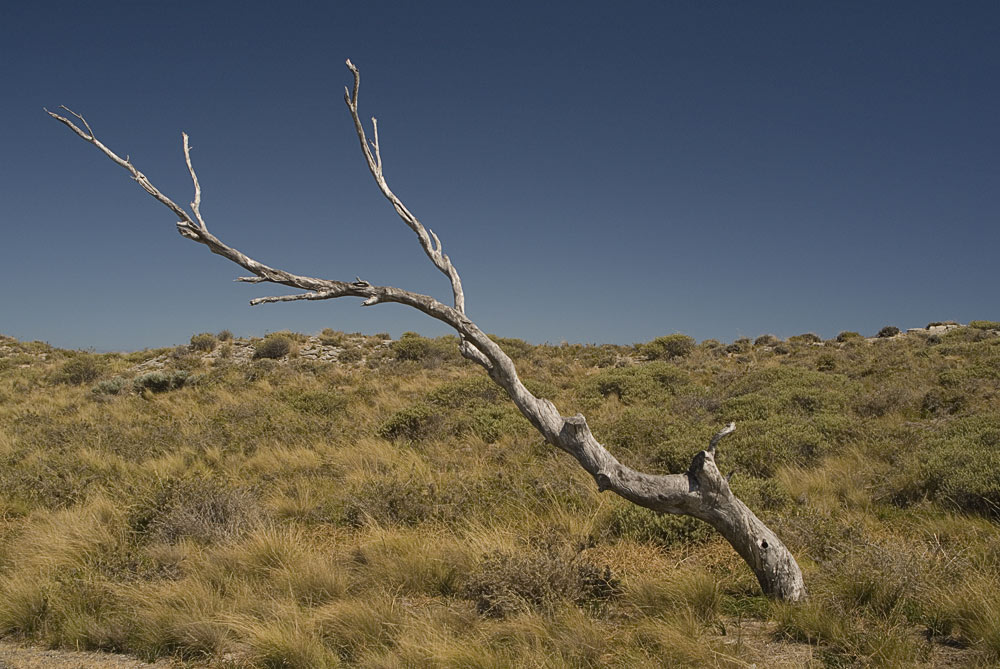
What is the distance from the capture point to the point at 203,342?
25.6 m

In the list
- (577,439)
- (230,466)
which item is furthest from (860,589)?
(230,466)

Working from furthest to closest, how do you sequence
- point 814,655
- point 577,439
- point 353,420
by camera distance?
point 353,420, point 577,439, point 814,655

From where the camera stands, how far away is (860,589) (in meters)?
3.60

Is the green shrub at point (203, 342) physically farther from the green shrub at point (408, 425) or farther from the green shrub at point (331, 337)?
the green shrub at point (408, 425)

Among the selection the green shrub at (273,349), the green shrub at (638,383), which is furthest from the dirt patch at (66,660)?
the green shrub at (273,349)

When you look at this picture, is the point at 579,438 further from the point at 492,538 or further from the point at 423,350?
the point at 423,350

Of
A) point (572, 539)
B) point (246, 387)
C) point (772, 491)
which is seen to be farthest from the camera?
point (246, 387)

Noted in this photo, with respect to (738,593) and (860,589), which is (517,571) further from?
(860,589)

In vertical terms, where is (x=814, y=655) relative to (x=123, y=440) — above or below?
below

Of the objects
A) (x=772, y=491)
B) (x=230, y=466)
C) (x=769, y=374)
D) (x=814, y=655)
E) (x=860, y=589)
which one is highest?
(x=769, y=374)

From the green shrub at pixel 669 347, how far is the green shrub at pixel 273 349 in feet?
54.8

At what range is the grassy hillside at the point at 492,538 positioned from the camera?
3.40 meters

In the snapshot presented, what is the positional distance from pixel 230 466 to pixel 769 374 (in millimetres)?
13246

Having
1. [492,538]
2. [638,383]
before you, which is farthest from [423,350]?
[492,538]
